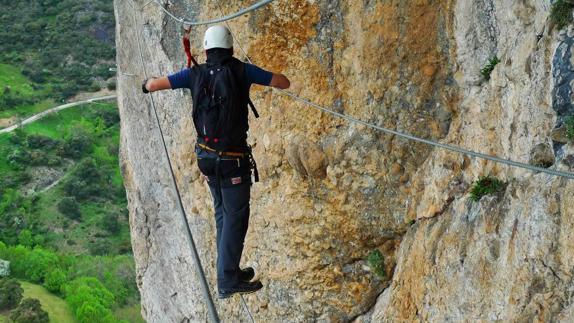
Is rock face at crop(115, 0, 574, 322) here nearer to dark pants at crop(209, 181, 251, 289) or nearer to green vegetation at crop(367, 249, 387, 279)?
green vegetation at crop(367, 249, 387, 279)

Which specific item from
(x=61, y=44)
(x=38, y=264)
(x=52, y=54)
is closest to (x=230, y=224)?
(x=38, y=264)

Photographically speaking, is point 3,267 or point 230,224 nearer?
point 230,224

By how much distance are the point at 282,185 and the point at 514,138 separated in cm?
362

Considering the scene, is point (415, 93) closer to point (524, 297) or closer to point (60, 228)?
point (524, 297)

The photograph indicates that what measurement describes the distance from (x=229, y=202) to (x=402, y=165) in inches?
104

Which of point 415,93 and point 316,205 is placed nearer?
point 415,93

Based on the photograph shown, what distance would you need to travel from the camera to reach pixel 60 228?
5075 cm

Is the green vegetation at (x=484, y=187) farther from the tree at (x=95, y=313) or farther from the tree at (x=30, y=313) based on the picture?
the tree at (x=95, y=313)

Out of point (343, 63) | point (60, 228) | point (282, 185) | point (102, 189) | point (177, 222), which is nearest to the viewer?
point (343, 63)

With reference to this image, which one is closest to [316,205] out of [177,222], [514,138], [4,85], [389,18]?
[389,18]

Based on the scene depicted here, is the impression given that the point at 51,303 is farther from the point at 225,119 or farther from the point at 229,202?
the point at 225,119

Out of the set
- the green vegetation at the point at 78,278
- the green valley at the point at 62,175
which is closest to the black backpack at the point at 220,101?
the green valley at the point at 62,175

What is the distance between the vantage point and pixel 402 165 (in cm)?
712

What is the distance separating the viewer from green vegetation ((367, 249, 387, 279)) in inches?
292
